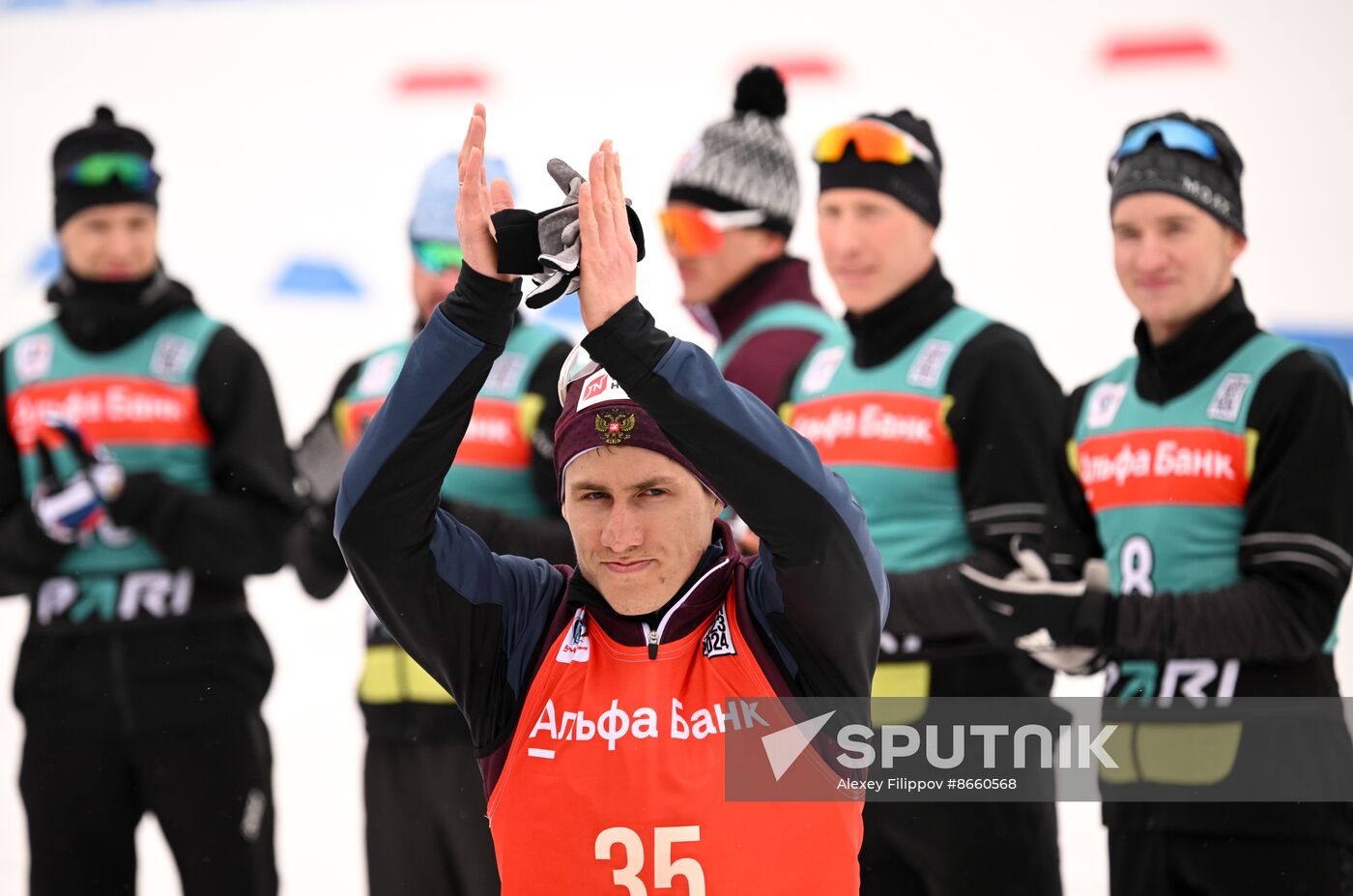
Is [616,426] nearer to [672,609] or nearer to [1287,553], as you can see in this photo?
[672,609]

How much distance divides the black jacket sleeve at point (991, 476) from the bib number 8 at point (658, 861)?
1346 mm

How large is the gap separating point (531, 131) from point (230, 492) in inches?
126

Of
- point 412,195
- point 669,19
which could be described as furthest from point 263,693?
point 669,19

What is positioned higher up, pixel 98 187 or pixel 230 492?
pixel 98 187

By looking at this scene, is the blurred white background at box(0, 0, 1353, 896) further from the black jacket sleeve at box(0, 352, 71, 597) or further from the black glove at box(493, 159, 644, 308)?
the black glove at box(493, 159, 644, 308)

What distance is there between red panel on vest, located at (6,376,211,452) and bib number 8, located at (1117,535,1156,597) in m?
2.28

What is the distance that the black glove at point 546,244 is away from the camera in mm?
2145

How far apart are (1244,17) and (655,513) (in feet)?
16.1

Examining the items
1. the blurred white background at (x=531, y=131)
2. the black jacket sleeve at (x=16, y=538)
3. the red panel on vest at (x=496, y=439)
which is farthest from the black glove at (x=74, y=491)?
the blurred white background at (x=531, y=131)

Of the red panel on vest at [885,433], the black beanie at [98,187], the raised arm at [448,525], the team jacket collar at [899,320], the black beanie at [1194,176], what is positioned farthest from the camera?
the black beanie at [98,187]

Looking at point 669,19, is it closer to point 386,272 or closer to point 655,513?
point 386,272

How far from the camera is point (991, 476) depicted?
354 centimetres

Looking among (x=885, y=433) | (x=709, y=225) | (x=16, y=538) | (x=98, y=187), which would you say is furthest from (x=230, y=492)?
(x=885, y=433)

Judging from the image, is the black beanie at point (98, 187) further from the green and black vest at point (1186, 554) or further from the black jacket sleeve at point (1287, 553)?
the black jacket sleeve at point (1287, 553)
